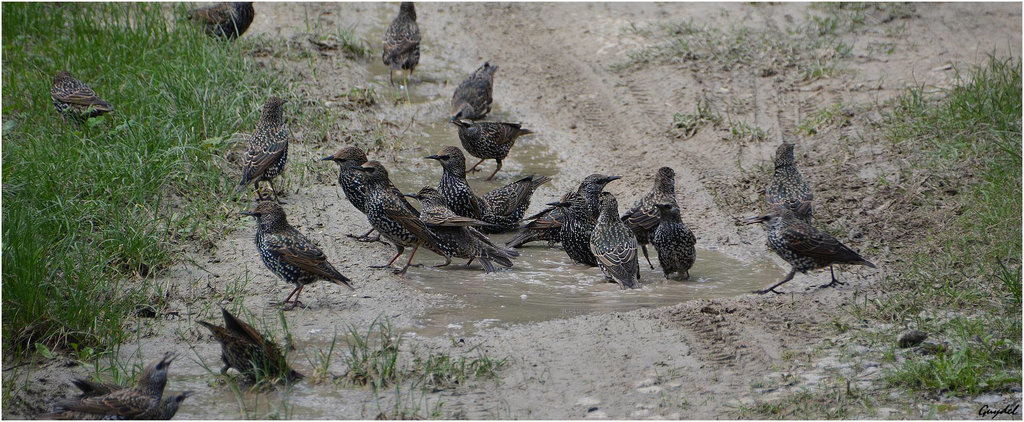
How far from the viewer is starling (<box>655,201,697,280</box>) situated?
7.47 m

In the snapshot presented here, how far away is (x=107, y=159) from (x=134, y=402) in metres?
4.15

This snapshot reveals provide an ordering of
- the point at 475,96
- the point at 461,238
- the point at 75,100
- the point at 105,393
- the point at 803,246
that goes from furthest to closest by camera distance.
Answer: the point at 475,96 → the point at 75,100 → the point at 461,238 → the point at 803,246 → the point at 105,393

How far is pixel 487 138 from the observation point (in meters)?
10.1

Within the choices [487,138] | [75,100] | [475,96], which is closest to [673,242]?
[487,138]

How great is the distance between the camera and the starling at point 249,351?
5.38 m

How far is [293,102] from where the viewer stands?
10656mm

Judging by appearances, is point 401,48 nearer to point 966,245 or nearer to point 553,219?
point 553,219

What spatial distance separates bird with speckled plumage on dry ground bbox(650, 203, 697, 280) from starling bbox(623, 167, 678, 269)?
1.56ft

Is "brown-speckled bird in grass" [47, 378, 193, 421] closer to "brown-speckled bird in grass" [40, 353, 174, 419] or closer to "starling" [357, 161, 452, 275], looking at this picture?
"brown-speckled bird in grass" [40, 353, 174, 419]

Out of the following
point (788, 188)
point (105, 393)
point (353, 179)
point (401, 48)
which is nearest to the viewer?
point (105, 393)

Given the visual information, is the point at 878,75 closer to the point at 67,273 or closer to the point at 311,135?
the point at 311,135

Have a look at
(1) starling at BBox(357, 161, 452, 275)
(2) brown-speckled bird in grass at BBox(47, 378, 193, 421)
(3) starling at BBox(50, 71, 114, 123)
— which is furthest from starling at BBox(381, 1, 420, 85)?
(2) brown-speckled bird in grass at BBox(47, 378, 193, 421)

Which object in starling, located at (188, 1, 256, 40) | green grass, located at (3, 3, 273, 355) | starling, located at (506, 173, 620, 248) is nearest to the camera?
green grass, located at (3, 3, 273, 355)

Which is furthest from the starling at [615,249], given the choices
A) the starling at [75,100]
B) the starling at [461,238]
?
the starling at [75,100]
